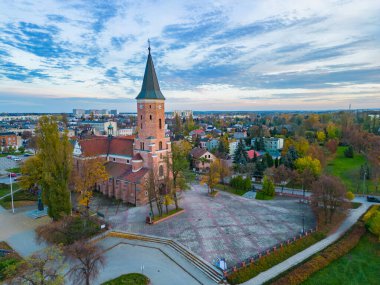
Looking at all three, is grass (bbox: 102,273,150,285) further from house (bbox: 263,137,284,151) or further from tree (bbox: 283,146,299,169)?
house (bbox: 263,137,284,151)

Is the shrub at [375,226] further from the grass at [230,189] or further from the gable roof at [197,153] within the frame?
the gable roof at [197,153]

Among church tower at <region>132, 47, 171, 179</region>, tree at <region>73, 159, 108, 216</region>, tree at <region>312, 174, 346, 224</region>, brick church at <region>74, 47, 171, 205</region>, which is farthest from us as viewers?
church tower at <region>132, 47, 171, 179</region>

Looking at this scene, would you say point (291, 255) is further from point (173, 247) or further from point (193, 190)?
point (193, 190)

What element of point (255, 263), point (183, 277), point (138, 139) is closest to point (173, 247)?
point (183, 277)

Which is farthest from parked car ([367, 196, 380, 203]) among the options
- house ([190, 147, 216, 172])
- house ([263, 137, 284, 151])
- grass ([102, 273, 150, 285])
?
house ([263, 137, 284, 151])

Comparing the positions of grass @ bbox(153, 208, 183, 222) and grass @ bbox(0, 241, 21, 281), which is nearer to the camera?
grass @ bbox(0, 241, 21, 281)

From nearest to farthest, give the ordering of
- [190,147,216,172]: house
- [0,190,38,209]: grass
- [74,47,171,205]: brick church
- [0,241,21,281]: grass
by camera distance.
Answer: [0,241,21,281]: grass < [74,47,171,205]: brick church < [0,190,38,209]: grass < [190,147,216,172]: house

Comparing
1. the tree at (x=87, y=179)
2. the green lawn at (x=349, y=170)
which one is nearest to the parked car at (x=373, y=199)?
the green lawn at (x=349, y=170)
